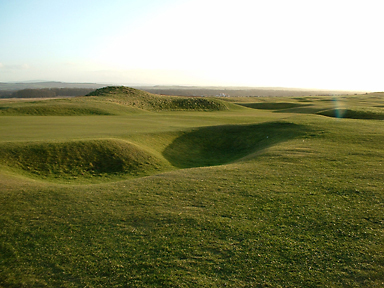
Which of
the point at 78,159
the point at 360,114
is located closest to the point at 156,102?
the point at 360,114

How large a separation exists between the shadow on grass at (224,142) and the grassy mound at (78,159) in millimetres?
3384

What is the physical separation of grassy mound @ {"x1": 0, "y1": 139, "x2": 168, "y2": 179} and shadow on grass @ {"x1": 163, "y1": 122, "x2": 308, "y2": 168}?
3.38 meters

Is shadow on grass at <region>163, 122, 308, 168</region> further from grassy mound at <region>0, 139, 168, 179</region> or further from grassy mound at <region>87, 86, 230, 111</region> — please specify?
grassy mound at <region>87, 86, 230, 111</region>

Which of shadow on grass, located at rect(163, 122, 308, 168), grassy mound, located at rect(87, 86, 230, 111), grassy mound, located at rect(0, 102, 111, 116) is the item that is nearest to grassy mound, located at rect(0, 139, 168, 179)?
shadow on grass, located at rect(163, 122, 308, 168)

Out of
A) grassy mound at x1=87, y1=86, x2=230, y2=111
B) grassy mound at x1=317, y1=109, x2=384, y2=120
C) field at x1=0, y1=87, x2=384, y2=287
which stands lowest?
field at x1=0, y1=87, x2=384, y2=287

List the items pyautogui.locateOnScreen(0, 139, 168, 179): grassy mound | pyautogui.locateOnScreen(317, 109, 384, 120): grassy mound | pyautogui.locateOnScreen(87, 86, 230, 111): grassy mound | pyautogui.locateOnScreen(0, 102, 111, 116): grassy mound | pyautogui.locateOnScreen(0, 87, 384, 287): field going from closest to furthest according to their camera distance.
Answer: pyautogui.locateOnScreen(0, 87, 384, 287): field, pyautogui.locateOnScreen(0, 139, 168, 179): grassy mound, pyautogui.locateOnScreen(317, 109, 384, 120): grassy mound, pyautogui.locateOnScreen(0, 102, 111, 116): grassy mound, pyautogui.locateOnScreen(87, 86, 230, 111): grassy mound

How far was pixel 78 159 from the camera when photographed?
21.4 meters

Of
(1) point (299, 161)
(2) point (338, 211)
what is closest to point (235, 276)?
(2) point (338, 211)

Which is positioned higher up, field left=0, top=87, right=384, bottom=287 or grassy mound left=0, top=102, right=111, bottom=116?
grassy mound left=0, top=102, right=111, bottom=116

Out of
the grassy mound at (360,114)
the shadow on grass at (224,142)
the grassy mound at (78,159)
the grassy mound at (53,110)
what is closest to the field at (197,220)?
the grassy mound at (78,159)

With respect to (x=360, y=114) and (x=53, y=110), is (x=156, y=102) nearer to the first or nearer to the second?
(x=53, y=110)

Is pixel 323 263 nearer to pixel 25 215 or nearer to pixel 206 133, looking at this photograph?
pixel 25 215

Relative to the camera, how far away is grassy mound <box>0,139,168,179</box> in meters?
19.8

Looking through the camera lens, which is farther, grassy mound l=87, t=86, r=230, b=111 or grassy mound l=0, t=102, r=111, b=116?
grassy mound l=87, t=86, r=230, b=111
